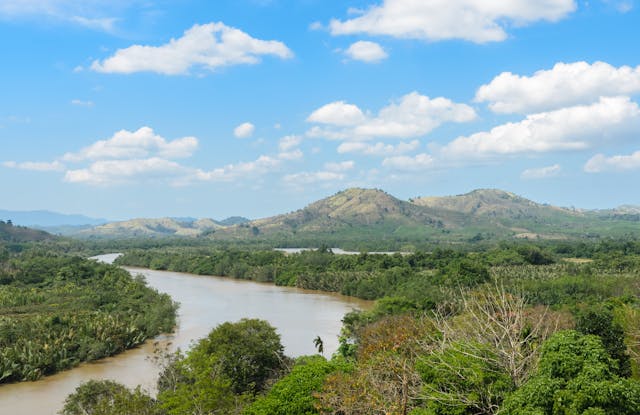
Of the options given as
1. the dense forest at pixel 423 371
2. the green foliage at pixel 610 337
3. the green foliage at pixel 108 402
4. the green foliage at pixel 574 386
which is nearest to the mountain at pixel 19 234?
the dense forest at pixel 423 371

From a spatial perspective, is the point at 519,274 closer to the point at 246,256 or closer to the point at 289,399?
the point at 246,256

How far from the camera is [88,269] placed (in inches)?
2653

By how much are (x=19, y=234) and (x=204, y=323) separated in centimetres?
12196

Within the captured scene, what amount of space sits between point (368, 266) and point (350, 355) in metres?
52.8

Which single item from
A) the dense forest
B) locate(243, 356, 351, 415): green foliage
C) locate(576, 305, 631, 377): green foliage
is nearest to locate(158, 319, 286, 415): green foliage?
the dense forest

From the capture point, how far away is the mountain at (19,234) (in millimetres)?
139750

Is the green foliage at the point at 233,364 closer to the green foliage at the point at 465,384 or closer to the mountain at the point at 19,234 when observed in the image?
the green foliage at the point at 465,384

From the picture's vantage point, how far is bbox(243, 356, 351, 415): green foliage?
56.3ft

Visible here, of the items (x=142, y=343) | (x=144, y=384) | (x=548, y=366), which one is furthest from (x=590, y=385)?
(x=142, y=343)

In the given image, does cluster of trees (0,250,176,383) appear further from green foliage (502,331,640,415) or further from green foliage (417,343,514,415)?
green foliage (502,331,640,415)

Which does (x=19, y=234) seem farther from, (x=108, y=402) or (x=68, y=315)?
(x=108, y=402)

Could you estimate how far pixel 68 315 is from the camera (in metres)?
41.6

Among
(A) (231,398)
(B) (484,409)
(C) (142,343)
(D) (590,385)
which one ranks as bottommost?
(C) (142,343)

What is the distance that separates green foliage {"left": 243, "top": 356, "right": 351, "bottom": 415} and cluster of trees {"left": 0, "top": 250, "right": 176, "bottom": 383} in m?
21.3
